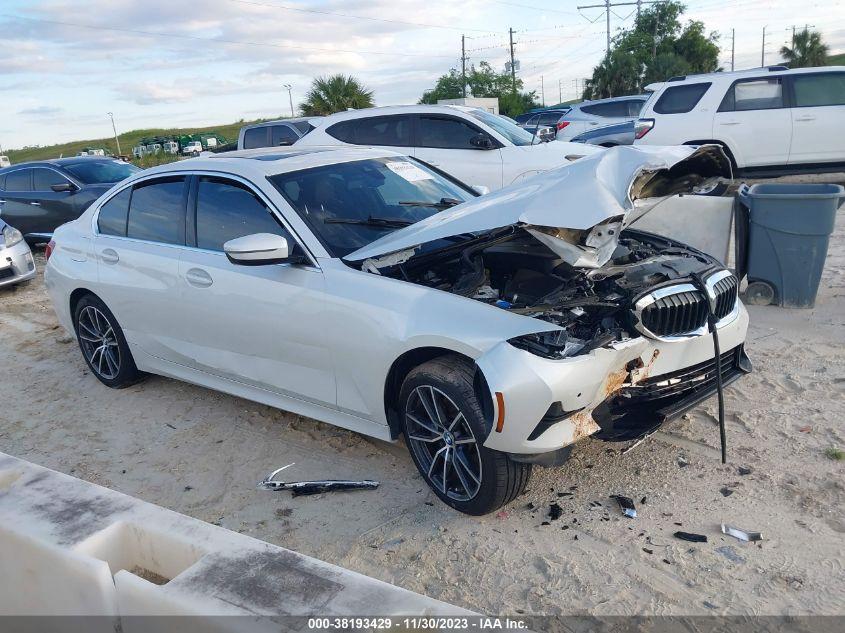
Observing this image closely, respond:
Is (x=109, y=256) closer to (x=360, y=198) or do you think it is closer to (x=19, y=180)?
(x=360, y=198)

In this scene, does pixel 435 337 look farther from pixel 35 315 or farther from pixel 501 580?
pixel 35 315

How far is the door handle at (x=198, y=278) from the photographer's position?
4.64m

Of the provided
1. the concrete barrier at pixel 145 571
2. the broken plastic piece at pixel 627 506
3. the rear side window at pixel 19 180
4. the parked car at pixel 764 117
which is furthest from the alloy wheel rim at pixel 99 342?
the parked car at pixel 764 117

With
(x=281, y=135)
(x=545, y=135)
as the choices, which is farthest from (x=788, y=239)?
(x=281, y=135)

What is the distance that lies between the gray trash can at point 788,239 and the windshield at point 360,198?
303 centimetres

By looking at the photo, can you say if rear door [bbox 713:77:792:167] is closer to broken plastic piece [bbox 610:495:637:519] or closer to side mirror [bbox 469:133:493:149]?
side mirror [bbox 469:133:493:149]

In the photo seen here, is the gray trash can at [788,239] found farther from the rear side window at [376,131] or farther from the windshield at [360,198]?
the rear side window at [376,131]

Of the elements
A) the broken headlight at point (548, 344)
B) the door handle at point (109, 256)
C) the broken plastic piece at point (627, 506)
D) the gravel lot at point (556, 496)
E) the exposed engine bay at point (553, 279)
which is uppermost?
the door handle at point (109, 256)

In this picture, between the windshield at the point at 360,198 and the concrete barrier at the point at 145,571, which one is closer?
the concrete barrier at the point at 145,571

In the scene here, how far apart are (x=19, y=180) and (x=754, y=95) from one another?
12801 millimetres

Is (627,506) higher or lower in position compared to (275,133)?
lower

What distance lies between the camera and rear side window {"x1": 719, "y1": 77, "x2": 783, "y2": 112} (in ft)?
39.5

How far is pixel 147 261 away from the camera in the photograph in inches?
201

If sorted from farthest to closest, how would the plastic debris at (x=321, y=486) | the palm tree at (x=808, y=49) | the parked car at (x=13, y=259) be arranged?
the palm tree at (x=808, y=49) < the parked car at (x=13, y=259) < the plastic debris at (x=321, y=486)
